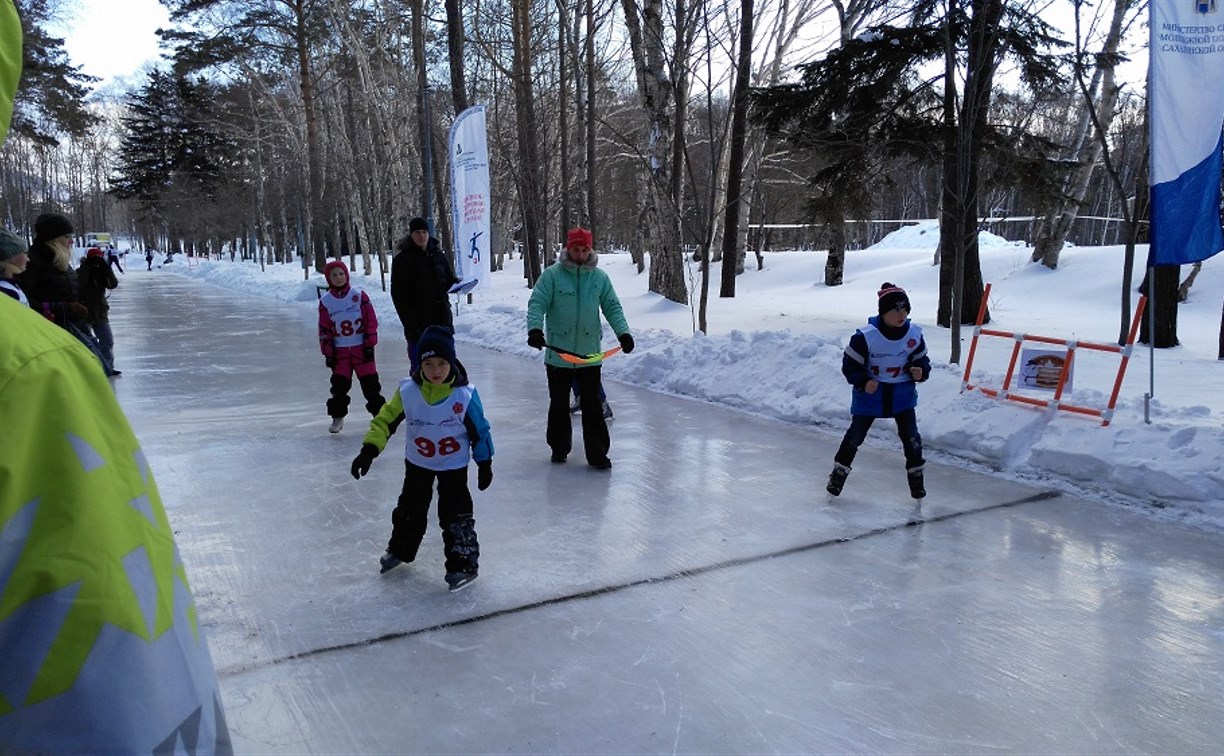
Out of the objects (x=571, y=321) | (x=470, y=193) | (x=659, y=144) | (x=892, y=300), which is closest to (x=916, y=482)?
(x=892, y=300)

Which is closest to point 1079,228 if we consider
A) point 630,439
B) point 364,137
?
point 364,137

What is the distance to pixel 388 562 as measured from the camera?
169 inches

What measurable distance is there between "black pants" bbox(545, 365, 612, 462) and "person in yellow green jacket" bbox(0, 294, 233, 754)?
538 centimetres

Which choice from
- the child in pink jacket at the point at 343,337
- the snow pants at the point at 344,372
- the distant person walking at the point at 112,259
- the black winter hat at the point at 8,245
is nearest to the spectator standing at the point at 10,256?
the black winter hat at the point at 8,245

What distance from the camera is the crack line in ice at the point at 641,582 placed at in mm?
3430

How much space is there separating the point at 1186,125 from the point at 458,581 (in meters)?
6.32

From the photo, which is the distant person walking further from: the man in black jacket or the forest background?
the man in black jacket

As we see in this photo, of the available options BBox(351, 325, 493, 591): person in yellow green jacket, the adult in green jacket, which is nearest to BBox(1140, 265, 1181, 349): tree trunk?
the adult in green jacket

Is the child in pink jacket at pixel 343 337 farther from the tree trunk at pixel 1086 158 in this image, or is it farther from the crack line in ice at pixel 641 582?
the tree trunk at pixel 1086 158

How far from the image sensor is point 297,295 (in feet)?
81.7

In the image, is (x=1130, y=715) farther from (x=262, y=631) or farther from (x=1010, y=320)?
(x=1010, y=320)

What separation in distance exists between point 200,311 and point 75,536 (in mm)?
22747

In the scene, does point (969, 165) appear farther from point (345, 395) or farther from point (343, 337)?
point (345, 395)

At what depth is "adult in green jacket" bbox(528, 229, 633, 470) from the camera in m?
6.44
